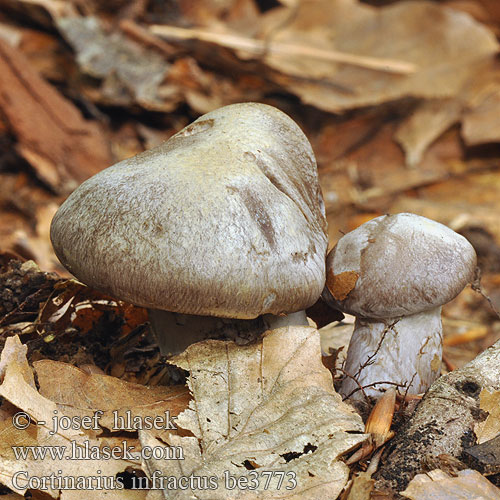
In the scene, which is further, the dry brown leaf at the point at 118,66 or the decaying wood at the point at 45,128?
the dry brown leaf at the point at 118,66

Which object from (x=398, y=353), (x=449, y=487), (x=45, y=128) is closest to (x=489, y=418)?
(x=449, y=487)

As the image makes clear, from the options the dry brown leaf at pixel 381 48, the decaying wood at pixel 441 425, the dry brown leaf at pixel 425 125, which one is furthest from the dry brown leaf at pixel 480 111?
the decaying wood at pixel 441 425

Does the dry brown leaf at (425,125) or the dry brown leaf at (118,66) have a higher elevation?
the dry brown leaf at (118,66)

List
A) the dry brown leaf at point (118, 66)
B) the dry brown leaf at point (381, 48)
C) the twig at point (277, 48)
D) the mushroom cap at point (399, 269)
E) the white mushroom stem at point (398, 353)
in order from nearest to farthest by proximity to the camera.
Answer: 1. the mushroom cap at point (399, 269)
2. the white mushroom stem at point (398, 353)
3. the dry brown leaf at point (118, 66)
4. the twig at point (277, 48)
5. the dry brown leaf at point (381, 48)

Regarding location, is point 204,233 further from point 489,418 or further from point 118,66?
point 118,66

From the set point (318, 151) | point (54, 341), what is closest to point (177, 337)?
point (54, 341)

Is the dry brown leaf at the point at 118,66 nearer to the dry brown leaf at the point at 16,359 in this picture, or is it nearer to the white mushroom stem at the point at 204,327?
the white mushroom stem at the point at 204,327
